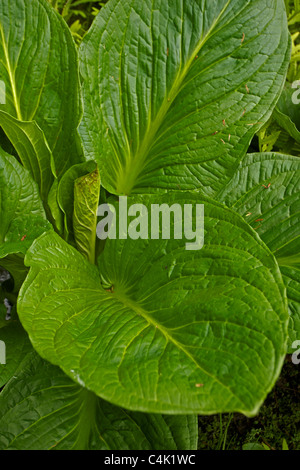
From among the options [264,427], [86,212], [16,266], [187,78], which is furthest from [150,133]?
[264,427]

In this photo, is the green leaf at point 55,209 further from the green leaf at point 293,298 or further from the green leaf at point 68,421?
the green leaf at point 293,298

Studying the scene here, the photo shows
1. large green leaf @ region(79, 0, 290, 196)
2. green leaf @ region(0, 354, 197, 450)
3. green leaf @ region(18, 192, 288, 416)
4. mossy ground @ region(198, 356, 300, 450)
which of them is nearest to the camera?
green leaf @ region(18, 192, 288, 416)

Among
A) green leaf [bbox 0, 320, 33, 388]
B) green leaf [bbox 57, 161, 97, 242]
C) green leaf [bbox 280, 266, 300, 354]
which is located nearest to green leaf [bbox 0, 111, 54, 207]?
green leaf [bbox 57, 161, 97, 242]

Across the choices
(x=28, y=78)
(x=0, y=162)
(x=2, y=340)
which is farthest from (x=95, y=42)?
(x=2, y=340)

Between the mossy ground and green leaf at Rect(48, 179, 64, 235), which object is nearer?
green leaf at Rect(48, 179, 64, 235)

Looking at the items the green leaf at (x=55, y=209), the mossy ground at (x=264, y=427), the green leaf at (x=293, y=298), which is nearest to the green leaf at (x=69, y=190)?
the green leaf at (x=55, y=209)

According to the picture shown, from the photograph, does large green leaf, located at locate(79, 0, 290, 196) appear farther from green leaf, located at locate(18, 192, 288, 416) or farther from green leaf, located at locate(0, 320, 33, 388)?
green leaf, located at locate(0, 320, 33, 388)

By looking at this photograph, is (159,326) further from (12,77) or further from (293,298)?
(12,77)
